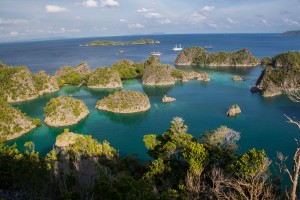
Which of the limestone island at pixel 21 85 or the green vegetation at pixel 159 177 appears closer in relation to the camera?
the green vegetation at pixel 159 177

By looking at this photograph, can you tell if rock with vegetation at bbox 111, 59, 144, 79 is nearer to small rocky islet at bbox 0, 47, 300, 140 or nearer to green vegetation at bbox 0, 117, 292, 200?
small rocky islet at bbox 0, 47, 300, 140

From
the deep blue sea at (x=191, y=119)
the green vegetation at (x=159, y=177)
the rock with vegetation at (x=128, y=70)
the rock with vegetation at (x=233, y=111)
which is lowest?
the deep blue sea at (x=191, y=119)

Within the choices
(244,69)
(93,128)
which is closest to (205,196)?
(93,128)

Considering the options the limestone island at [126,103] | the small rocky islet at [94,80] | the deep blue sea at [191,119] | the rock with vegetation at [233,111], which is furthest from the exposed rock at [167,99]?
the rock with vegetation at [233,111]

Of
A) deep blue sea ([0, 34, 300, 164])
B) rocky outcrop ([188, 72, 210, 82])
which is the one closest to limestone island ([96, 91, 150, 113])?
deep blue sea ([0, 34, 300, 164])

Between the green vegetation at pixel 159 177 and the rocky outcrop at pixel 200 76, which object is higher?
the green vegetation at pixel 159 177

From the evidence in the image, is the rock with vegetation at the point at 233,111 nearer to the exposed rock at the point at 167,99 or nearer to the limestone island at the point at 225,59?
the exposed rock at the point at 167,99
